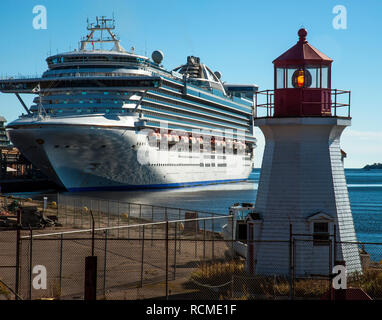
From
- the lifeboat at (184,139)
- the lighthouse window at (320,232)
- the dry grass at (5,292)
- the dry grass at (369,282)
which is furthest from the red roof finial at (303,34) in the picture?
the lifeboat at (184,139)

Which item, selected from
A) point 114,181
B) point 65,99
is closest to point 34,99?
point 65,99

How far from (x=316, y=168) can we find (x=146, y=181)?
51.6m

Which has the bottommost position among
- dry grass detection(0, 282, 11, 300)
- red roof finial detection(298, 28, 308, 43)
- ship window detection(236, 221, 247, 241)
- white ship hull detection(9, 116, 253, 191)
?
dry grass detection(0, 282, 11, 300)

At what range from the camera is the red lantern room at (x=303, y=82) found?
14.3m

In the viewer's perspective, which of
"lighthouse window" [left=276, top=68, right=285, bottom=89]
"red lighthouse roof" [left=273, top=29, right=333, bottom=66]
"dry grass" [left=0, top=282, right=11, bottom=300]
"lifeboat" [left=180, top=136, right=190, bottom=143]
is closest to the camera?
"dry grass" [left=0, top=282, right=11, bottom=300]

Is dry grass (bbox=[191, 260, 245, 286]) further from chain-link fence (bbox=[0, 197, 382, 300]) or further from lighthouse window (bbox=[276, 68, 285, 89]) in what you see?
lighthouse window (bbox=[276, 68, 285, 89])

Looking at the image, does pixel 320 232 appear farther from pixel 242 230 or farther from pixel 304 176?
pixel 242 230

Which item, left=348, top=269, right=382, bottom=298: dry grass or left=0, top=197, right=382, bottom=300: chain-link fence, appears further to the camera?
left=348, top=269, right=382, bottom=298: dry grass

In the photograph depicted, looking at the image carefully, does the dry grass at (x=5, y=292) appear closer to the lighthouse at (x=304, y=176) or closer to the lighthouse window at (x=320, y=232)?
the lighthouse at (x=304, y=176)

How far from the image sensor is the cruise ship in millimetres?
55031

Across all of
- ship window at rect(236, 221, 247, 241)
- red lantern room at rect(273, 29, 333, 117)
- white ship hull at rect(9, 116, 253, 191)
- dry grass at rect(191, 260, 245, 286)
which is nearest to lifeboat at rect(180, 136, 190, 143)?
white ship hull at rect(9, 116, 253, 191)

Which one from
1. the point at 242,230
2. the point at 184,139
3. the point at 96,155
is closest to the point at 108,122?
the point at 96,155
